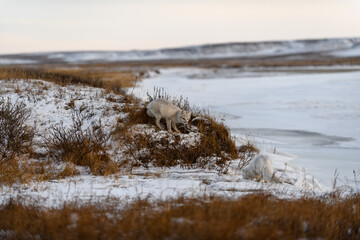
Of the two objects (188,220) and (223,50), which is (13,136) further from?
(223,50)

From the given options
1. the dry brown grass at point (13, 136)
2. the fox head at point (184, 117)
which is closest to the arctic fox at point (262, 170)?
the fox head at point (184, 117)

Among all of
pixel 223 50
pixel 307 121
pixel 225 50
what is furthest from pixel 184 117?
pixel 223 50

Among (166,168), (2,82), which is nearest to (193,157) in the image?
(166,168)

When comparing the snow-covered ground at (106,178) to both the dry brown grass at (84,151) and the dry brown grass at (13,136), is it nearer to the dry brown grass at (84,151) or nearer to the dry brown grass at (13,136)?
the dry brown grass at (84,151)

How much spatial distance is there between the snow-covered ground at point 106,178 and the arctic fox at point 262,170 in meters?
0.20

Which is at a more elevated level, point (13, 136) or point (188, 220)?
point (13, 136)

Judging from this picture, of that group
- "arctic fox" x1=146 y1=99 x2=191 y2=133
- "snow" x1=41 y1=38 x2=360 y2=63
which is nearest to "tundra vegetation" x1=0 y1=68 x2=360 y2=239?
"arctic fox" x1=146 y1=99 x2=191 y2=133

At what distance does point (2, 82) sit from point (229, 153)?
23.3 ft

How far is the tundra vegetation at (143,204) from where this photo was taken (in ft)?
13.0

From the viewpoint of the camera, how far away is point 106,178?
6719 millimetres

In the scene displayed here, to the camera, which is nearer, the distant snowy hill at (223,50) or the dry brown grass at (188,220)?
the dry brown grass at (188,220)

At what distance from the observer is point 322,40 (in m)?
168

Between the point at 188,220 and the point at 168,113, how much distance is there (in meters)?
4.47

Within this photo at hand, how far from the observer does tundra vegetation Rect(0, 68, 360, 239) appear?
156 inches
